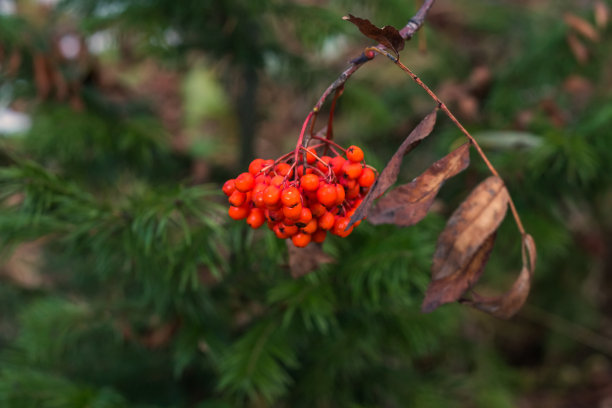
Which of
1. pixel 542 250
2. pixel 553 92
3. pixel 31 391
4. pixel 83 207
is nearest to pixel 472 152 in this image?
pixel 542 250

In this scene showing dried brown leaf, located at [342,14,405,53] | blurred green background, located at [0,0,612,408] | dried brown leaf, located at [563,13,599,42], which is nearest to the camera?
dried brown leaf, located at [342,14,405,53]

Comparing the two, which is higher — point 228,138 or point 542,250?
point 542,250

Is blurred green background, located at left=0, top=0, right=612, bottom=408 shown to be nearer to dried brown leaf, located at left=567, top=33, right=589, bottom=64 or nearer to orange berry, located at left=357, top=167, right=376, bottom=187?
dried brown leaf, located at left=567, top=33, right=589, bottom=64

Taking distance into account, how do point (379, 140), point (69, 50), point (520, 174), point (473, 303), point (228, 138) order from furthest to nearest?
1. point (228, 138)
2. point (379, 140)
3. point (69, 50)
4. point (520, 174)
5. point (473, 303)

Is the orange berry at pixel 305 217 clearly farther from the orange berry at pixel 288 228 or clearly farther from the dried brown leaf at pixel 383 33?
the dried brown leaf at pixel 383 33

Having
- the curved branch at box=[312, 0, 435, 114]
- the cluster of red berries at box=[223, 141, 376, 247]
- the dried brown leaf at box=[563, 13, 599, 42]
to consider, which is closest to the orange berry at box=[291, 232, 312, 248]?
the cluster of red berries at box=[223, 141, 376, 247]

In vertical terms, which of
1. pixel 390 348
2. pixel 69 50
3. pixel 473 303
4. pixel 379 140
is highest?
pixel 69 50

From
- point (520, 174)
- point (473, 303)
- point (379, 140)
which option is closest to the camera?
point (473, 303)

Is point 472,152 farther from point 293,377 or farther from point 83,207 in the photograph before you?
point 83,207
